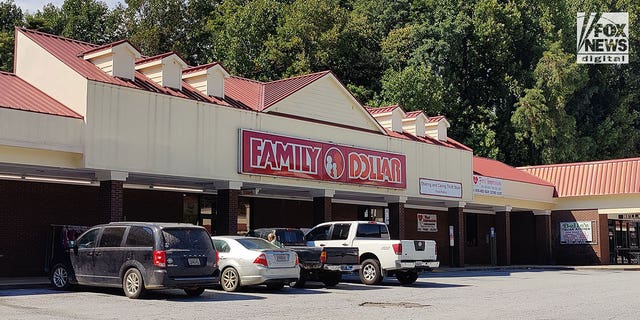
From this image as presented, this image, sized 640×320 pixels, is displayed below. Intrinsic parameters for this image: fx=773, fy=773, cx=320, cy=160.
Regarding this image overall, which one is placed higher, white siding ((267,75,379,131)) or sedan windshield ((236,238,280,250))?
white siding ((267,75,379,131))

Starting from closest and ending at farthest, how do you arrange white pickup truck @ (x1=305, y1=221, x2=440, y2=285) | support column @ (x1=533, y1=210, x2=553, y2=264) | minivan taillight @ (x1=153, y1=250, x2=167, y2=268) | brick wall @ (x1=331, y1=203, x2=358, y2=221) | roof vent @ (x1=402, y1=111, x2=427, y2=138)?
minivan taillight @ (x1=153, y1=250, x2=167, y2=268), white pickup truck @ (x1=305, y1=221, x2=440, y2=285), brick wall @ (x1=331, y1=203, x2=358, y2=221), roof vent @ (x1=402, y1=111, x2=427, y2=138), support column @ (x1=533, y1=210, x2=553, y2=264)

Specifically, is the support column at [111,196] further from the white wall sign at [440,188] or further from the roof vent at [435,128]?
the roof vent at [435,128]

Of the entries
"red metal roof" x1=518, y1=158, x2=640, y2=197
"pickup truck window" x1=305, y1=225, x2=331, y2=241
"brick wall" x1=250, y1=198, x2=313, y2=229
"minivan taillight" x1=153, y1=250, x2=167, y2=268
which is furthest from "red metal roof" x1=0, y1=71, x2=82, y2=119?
"red metal roof" x1=518, y1=158, x2=640, y2=197

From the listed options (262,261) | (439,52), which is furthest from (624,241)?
(262,261)

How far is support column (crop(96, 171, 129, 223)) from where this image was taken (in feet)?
75.3

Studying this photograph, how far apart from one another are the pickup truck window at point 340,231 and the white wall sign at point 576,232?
24085 mm

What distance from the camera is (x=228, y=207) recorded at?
26500mm

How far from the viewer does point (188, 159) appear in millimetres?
24812

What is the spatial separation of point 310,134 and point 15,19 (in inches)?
1527

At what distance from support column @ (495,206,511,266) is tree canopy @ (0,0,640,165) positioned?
12167 millimetres

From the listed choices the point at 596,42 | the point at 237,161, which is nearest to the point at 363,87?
the point at 596,42

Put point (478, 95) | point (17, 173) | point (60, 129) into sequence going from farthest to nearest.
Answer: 1. point (478, 95)
2. point (17, 173)
3. point (60, 129)

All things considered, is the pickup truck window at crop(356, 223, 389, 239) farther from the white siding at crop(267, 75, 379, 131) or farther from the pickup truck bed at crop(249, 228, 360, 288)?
the white siding at crop(267, 75, 379, 131)

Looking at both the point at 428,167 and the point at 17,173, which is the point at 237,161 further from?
the point at 428,167
